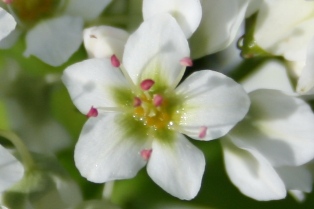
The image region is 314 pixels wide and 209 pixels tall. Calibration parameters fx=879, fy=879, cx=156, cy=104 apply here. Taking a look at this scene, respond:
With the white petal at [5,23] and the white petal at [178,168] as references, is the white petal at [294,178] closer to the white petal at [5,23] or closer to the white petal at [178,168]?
the white petal at [178,168]

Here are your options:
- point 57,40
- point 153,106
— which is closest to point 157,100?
point 153,106

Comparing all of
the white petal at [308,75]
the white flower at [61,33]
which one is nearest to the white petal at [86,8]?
the white flower at [61,33]

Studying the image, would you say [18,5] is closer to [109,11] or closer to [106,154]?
[109,11]

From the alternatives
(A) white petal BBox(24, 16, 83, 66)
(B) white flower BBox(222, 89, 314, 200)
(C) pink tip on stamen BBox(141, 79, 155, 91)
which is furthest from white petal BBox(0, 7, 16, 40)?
(B) white flower BBox(222, 89, 314, 200)

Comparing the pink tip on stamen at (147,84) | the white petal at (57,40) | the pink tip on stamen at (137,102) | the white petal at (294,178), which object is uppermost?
the white petal at (57,40)

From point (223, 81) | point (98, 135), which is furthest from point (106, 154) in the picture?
point (223, 81)

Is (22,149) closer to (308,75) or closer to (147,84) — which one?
(147,84)
